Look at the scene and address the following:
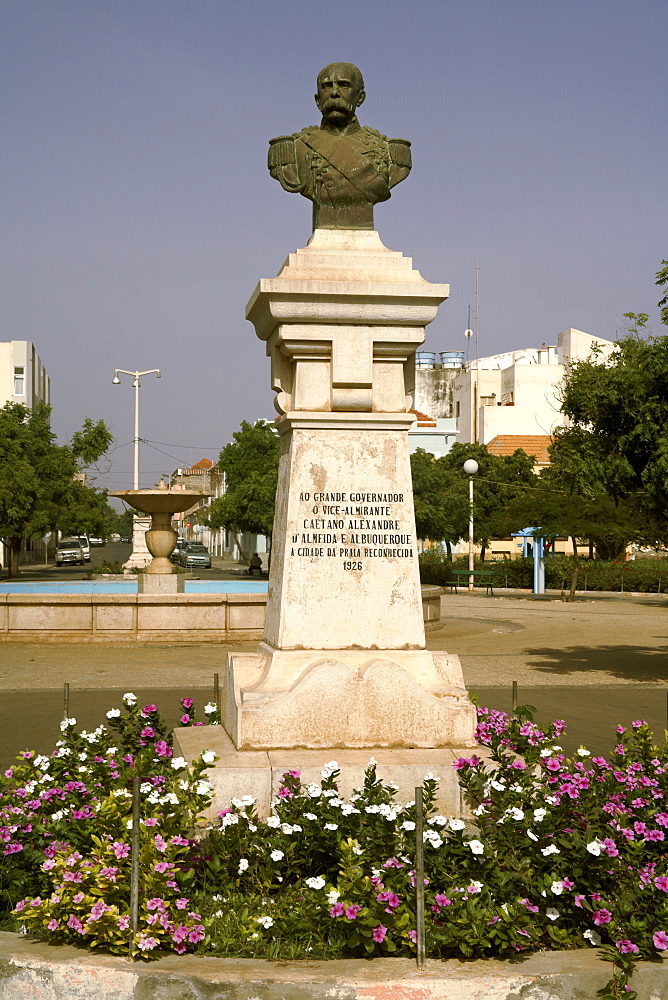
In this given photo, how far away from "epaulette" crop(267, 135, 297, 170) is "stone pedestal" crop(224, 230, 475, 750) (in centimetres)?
71

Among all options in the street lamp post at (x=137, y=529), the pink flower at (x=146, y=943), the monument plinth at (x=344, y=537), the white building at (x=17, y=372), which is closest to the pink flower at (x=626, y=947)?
the pink flower at (x=146, y=943)

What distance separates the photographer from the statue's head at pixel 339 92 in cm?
652

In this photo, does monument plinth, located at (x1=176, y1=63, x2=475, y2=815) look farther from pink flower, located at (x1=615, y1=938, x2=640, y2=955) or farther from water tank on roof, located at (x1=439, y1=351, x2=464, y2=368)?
water tank on roof, located at (x1=439, y1=351, x2=464, y2=368)

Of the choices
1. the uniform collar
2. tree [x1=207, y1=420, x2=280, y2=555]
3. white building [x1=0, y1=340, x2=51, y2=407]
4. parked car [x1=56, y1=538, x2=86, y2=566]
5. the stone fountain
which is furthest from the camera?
white building [x1=0, y1=340, x2=51, y2=407]

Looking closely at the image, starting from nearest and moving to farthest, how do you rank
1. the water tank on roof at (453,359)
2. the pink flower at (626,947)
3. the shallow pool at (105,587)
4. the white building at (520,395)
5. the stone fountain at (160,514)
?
the pink flower at (626,947) → the stone fountain at (160,514) → the shallow pool at (105,587) → the white building at (520,395) → the water tank on roof at (453,359)

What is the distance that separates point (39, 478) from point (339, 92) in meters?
36.2

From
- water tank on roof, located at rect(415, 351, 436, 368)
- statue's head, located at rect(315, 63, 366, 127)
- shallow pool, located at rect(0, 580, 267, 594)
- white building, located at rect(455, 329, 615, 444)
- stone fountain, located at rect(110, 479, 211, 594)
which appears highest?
water tank on roof, located at rect(415, 351, 436, 368)

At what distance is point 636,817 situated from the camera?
4.48 m

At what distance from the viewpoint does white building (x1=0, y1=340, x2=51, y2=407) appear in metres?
65.7

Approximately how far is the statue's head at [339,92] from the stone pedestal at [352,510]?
1.04 m

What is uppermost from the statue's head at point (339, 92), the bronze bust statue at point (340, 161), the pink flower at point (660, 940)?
the statue's head at point (339, 92)

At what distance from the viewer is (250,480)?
4466 cm

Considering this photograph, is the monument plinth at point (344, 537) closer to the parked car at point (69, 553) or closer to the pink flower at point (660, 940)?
the pink flower at point (660, 940)

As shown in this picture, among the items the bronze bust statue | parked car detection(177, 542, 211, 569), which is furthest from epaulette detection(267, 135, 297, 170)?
parked car detection(177, 542, 211, 569)
